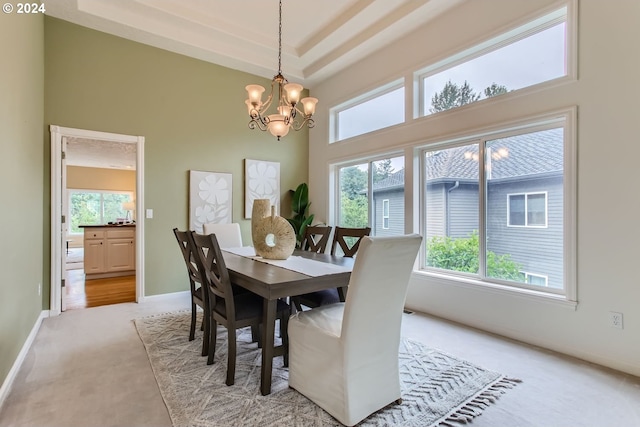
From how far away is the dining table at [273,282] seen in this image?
1.86 meters

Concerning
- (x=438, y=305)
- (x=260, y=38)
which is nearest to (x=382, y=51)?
(x=260, y=38)

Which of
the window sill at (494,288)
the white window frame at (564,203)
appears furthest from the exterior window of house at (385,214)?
the white window frame at (564,203)

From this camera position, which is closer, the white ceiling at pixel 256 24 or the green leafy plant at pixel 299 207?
the white ceiling at pixel 256 24

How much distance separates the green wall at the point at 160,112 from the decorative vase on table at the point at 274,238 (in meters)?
2.23

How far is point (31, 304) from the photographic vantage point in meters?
2.92

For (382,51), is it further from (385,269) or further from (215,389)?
(215,389)

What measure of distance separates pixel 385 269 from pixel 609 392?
1727mm

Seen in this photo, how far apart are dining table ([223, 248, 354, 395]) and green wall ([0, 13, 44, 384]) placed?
4.73 feet

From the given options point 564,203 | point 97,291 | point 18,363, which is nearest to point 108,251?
point 97,291

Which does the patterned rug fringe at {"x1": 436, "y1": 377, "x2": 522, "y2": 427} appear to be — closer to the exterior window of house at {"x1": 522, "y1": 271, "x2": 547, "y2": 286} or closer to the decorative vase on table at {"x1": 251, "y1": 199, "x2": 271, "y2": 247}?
the exterior window of house at {"x1": 522, "y1": 271, "x2": 547, "y2": 286}

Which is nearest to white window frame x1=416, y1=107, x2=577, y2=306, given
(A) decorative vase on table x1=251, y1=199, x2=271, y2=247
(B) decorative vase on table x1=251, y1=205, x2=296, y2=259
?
(B) decorative vase on table x1=251, y1=205, x2=296, y2=259

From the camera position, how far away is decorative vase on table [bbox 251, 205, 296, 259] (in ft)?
8.55

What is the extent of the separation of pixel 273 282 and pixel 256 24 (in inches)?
144

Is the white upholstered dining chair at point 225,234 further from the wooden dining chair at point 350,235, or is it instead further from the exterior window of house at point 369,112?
the exterior window of house at point 369,112
